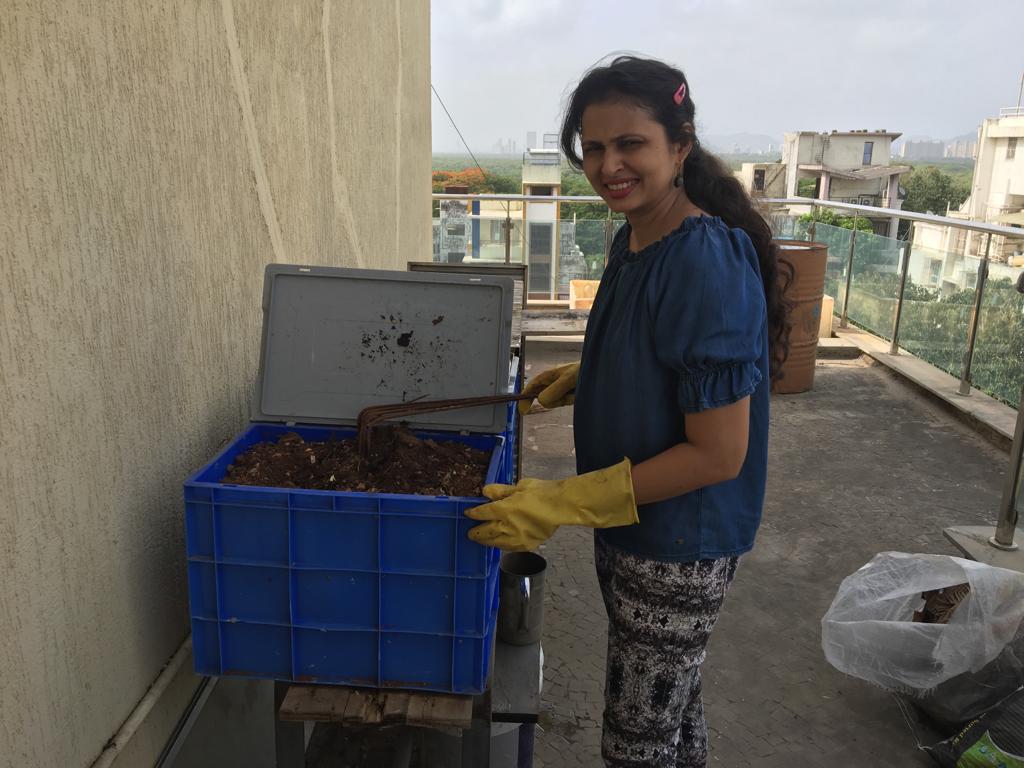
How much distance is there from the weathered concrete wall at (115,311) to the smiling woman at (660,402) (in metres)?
0.79

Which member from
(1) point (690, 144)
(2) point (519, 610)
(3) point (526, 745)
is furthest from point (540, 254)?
(1) point (690, 144)

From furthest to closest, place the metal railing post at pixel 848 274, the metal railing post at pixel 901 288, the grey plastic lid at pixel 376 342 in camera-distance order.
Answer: the metal railing post at pixel 848 274, the metal railing post at pixel 901 288, the grey plastic lid at pixel 376 342

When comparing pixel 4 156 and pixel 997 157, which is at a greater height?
pixel 997 157

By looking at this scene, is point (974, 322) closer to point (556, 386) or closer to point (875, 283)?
point (875, 283)

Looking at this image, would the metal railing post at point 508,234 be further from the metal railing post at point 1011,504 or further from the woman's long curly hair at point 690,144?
the woman's long curly hair at point 690,144

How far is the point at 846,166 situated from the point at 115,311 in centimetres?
7063

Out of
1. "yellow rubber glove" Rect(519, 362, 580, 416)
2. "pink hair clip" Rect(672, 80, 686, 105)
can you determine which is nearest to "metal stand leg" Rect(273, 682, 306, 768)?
"yellow rubber glove" Rect(519, 362, 580, 416)

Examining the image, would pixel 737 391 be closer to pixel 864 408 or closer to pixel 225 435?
pixel 225 435

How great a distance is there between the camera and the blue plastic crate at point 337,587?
5.00 ft

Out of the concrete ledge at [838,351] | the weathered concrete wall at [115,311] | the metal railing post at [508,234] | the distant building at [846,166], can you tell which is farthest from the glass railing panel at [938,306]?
Answer: the distant building at [846,166]

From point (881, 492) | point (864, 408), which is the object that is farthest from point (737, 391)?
point (864, 408)

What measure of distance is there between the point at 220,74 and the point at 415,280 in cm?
82

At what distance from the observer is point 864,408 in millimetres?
6293

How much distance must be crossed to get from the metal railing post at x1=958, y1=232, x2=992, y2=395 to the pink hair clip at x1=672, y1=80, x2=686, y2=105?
5.36 m
